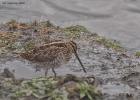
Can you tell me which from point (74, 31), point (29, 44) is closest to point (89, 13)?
point (74, 31)

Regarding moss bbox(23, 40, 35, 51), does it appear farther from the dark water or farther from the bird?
the dark water

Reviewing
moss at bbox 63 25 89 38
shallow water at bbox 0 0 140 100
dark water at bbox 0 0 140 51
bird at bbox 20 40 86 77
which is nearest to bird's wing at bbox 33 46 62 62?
bird at bbox 20 40 86 77

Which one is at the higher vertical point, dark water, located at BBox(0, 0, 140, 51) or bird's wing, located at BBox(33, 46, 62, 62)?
bird's wing, located at BBox(33, 46, 62, 62)

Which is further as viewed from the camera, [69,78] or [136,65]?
[136,65]

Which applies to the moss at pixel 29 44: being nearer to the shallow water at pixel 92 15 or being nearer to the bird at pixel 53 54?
the shallow water at pixel 92 15

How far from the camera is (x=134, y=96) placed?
340 inches

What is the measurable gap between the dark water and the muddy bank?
2.43 meters

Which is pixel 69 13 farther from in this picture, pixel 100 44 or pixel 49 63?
pixel 49 63

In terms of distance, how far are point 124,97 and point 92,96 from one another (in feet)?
2.42

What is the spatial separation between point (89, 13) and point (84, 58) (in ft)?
24.7

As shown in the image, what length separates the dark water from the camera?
57.2 feet

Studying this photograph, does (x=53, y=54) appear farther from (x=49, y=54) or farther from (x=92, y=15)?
(x=92, y=15)

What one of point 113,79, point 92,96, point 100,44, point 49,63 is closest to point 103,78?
point 113,79

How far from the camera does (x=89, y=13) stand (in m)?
19.1
